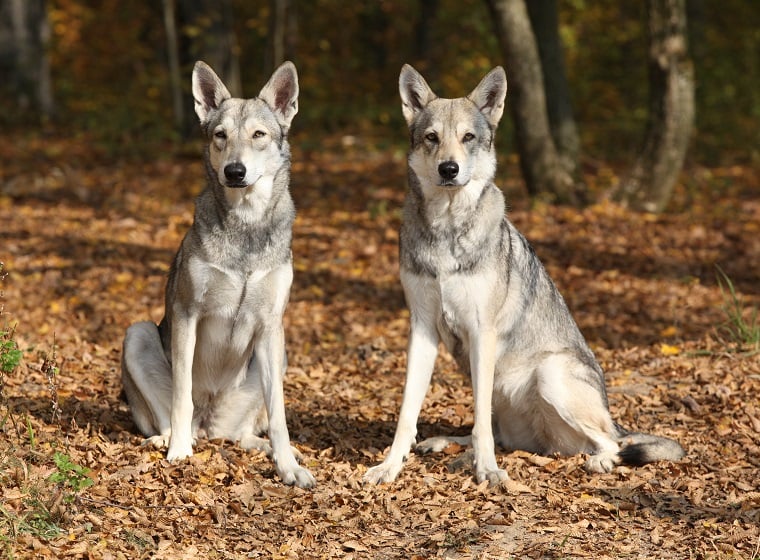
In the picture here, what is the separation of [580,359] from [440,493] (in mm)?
1423

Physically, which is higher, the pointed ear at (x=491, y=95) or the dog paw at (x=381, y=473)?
the pointed ear at (x=491, y=95)

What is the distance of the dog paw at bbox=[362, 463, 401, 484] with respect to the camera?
5.87 m

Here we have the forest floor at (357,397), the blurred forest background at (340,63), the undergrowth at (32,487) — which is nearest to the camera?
the undergrowth at (32,487)

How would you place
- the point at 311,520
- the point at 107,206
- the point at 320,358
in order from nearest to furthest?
the point at 311,520 → the point at 320,358 → the point at 107,206

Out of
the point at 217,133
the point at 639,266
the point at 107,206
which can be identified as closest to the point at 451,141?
the point at 217,133

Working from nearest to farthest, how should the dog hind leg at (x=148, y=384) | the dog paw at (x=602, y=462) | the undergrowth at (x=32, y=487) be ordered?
the undergrowth at (x=32, y=487), the dog paw at (x=602, y=462), the dog hind leg at (x=148, y=384)

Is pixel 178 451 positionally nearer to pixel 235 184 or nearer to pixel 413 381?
pixel 413 381

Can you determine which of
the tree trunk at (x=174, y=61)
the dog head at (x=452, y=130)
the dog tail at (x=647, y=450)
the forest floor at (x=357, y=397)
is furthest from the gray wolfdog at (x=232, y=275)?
the tree trunk at (x=174, y=61)

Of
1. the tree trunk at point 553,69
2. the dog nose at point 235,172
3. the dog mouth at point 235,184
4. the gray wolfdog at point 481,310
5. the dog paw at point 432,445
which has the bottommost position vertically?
the dog paw at point 432,445

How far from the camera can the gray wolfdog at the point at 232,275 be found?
586cm

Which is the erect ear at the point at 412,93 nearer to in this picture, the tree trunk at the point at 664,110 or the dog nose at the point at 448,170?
the dog nose at the point at 448,170

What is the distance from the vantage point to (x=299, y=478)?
5.84m

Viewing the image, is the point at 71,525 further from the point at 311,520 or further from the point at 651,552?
the point at 651,552

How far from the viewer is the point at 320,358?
9062 mm
